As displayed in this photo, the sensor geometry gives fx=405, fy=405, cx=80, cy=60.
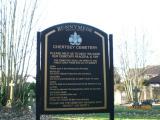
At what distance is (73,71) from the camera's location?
8.58 m

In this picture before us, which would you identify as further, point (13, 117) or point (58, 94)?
point (13, 117)

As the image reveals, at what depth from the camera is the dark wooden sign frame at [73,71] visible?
8453mm

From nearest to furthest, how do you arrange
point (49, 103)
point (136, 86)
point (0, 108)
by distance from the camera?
point (49, 103) → point (0, 108) → point (136, 86)

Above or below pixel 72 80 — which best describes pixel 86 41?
above

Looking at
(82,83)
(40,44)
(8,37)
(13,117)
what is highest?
(8,37)

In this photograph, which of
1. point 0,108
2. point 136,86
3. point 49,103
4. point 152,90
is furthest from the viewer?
point 152,90

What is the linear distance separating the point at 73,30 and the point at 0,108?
1140cm

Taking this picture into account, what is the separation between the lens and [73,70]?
8586mm

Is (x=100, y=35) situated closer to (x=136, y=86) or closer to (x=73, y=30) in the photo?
(x=73, y=30)

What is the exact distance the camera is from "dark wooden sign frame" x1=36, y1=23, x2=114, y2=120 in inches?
333

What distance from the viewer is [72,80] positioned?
854cm

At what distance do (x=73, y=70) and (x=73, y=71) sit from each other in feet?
0.07

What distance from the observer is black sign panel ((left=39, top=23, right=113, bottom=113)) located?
845cm

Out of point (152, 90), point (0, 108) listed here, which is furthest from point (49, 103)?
point (152, 90)
